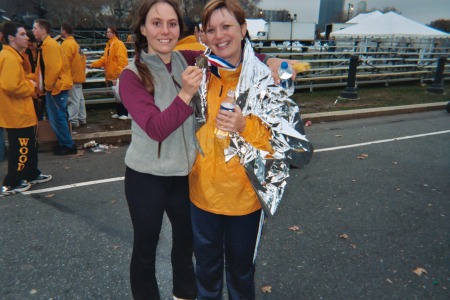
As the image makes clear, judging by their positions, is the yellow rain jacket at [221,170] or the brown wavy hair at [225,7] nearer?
the brown wavy hair at [225,7]

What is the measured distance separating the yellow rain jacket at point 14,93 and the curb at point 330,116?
1933 millimetres

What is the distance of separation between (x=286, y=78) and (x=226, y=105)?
48 cm

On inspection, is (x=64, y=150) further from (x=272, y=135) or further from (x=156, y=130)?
(x=272, y=135)

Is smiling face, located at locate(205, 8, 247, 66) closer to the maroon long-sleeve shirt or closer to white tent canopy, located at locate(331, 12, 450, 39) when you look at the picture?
the maroon long-sleeve shirt

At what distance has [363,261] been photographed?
3.42 metres

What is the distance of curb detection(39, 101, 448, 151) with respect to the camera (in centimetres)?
687

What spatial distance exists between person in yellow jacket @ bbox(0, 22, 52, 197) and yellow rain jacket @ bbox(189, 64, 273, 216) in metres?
3.41

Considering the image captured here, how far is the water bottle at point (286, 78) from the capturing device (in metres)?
2.10

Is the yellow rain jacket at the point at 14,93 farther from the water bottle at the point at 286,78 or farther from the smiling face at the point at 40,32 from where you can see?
the water bottle at the point at 286,78

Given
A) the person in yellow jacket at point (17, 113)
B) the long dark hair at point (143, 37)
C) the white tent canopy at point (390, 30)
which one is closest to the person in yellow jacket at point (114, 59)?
the person in yellow jacket at point (17, 113)

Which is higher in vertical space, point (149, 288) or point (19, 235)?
point (149, 288)

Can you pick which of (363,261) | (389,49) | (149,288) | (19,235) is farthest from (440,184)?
(389,49)

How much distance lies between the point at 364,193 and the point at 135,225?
3609 millimetres

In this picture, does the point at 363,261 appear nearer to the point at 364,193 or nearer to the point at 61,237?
the point at 364,193
